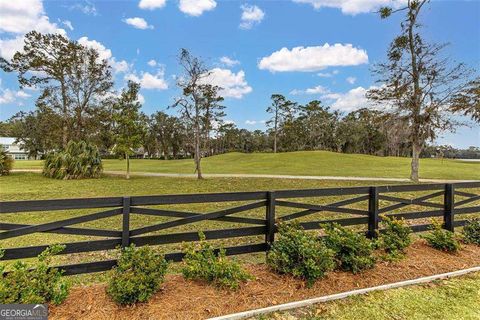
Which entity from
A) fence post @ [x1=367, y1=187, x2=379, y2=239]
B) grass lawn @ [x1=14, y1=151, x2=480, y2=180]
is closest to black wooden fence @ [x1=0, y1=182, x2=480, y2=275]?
fence post @ [x1=367, y1=187, x2=379, y2=239]

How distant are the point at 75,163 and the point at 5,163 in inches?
214

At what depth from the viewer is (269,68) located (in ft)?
78.5

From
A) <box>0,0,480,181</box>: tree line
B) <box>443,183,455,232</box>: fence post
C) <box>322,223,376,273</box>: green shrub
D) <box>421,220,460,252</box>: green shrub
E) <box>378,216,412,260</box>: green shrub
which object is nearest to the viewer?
<box>322,223,376,273</box>: green shrub

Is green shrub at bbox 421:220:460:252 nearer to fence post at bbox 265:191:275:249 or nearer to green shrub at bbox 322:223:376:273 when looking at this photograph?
green shrub at bbox 322:223:376:273

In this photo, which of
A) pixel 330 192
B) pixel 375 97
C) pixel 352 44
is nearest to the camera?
pixel 330 192

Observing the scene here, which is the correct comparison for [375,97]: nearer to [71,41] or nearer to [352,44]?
[352,44]

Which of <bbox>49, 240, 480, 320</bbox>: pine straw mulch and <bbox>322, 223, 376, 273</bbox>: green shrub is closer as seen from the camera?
<bbox>49, 240, 480, 320</bbox>: pine straw mulch

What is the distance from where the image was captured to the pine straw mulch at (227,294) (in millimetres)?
2918

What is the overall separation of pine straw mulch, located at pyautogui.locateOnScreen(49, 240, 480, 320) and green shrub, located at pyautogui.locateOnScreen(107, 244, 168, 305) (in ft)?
0.36

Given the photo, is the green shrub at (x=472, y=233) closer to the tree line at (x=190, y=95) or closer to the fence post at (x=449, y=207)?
the fence post at (x=449, y=207)

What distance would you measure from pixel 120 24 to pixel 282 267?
37.0 feet

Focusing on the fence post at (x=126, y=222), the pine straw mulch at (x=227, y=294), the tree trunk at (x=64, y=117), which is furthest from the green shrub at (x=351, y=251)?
the tree trunk at (x=64, y=117)

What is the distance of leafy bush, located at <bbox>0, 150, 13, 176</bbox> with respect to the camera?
19.1 meters

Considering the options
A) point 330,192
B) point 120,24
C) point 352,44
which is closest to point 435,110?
point 352,44
